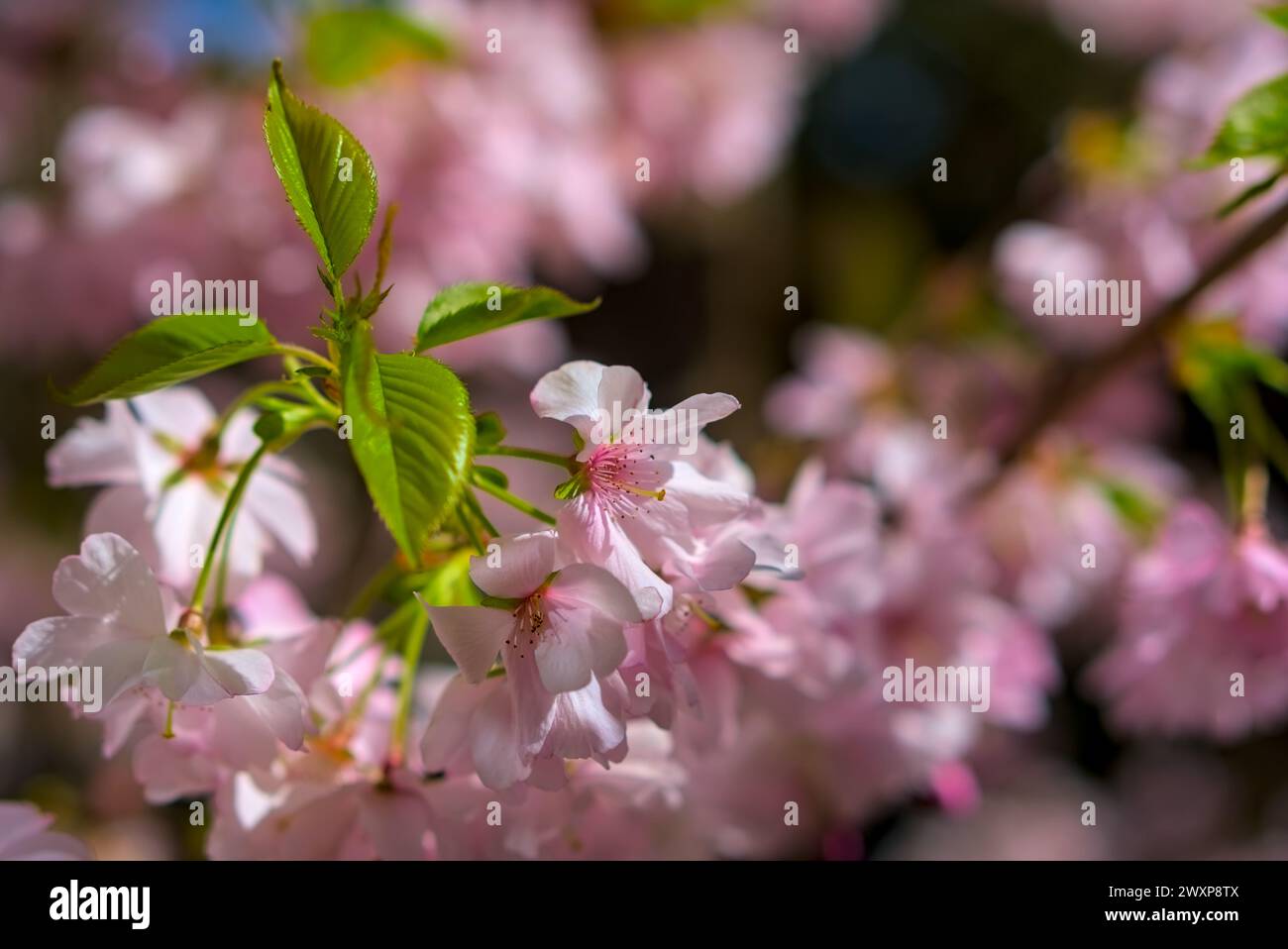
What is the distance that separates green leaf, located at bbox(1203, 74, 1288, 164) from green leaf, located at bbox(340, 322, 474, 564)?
47 cm

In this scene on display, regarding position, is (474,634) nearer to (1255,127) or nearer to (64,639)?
(64,639)

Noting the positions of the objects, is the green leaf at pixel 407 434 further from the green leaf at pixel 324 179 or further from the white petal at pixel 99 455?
the white petal at pixel 99 455

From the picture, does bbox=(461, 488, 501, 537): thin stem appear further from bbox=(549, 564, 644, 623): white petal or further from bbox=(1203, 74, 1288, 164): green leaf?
bbox=(1203, 74, 1288, 164): green leaf

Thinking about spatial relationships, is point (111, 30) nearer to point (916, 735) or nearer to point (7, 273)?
point (7, 273)

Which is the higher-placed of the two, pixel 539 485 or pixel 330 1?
pixel 330 1

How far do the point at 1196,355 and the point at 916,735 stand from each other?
38cm

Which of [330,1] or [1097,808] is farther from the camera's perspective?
[1097,808]

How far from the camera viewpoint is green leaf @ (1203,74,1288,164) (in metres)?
0.66

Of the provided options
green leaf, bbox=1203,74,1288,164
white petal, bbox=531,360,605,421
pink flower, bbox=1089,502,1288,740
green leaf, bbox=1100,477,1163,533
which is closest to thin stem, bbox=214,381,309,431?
white petal, bbox=531,360,605,421

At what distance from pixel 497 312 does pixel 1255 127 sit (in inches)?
18.2

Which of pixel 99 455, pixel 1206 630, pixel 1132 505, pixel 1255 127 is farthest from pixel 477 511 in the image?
pixel 1132 505

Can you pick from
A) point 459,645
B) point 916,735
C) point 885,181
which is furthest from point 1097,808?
point 459,645

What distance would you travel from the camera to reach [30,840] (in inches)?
25.7
